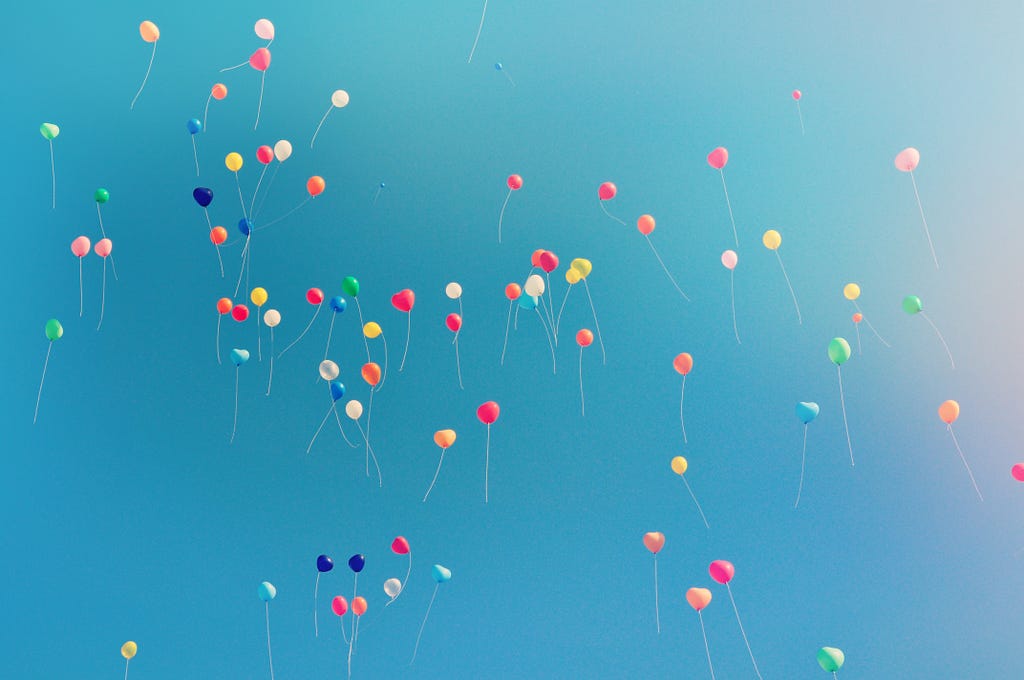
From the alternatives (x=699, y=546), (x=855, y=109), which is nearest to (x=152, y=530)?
(x=699, y=546)

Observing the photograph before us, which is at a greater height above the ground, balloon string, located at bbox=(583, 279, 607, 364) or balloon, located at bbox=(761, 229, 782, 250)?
balloon, located at bbox=(761, 229, 782, 250)

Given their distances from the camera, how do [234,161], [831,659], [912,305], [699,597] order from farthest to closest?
[234,161] → [912,305] → [699,597] → [831,659]

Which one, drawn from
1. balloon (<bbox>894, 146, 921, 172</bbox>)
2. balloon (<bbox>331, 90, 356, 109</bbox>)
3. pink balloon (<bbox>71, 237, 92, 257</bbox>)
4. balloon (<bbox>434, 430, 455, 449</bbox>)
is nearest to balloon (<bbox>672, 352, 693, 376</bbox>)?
balloon (<bbox>434, 430, 455, 449</bbox>)

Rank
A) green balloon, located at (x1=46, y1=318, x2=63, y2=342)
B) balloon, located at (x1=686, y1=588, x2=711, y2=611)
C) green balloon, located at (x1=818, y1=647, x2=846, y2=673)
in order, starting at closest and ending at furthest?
green balloon, located at (x1=818, y1=647, x2=846, y2=673) → balloon, located at (x1=686, y1=588, x2=711, y2=611) → green balloon, located at (x1=46, y1=318, x2=63, y2=342)

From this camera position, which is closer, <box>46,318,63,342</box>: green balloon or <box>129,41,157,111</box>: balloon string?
<box>46,318,63,342</box>: green balloon

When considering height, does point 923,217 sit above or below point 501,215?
below

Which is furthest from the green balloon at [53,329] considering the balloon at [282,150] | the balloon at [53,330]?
the balloon at [282,150]

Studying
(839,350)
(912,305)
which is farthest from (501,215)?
(912,305)

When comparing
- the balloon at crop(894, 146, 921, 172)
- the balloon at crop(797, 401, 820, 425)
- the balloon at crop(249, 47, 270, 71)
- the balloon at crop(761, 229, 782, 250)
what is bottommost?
the balloon at crop(797, 401, 820, 425)

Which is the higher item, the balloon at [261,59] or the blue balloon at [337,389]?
the balloon at [261,59]

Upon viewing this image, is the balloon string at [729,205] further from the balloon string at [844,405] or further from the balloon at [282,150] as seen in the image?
the balloon at [282,150]

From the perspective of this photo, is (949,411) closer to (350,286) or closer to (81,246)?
(350,286)

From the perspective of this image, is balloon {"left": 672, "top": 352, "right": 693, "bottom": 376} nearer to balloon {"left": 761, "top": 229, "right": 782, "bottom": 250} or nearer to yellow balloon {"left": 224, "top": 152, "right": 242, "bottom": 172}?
balloon {"left": 761, "top": 229, "right": 782, "bottom": 250}

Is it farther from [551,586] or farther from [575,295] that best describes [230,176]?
[551,586]
